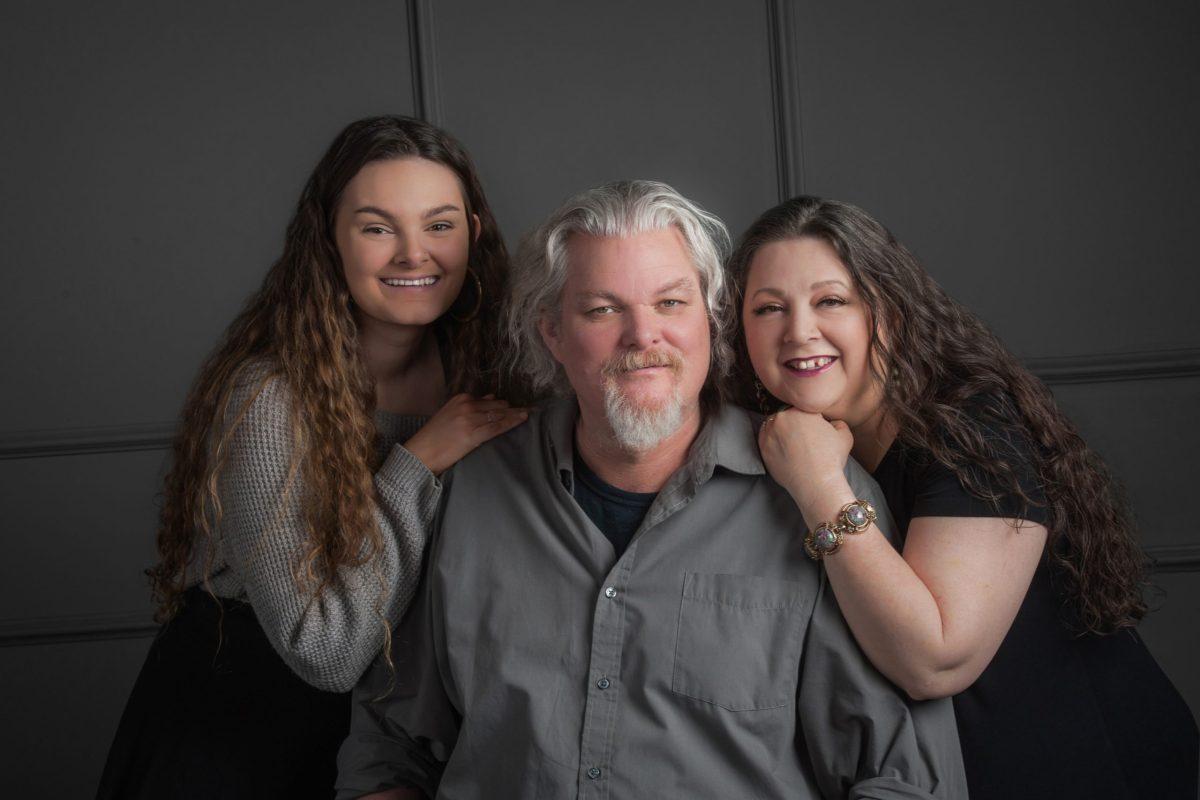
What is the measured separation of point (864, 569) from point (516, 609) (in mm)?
584

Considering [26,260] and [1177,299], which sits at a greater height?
[26,260]

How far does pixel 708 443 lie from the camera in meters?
1.87

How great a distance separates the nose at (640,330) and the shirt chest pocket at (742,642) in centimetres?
41

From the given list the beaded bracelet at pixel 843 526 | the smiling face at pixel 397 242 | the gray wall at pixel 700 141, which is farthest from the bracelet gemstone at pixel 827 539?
the gray wall at pixel 700 141

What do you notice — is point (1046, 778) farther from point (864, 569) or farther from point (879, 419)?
point (879, 419)

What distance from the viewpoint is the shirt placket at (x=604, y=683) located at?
5.60 ft

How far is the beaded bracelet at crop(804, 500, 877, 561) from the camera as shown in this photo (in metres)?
1.67

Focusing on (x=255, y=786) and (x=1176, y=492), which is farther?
(x=1176, y=492)

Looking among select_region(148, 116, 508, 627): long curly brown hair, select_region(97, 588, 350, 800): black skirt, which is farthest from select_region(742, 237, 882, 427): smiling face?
select_region(97, 588, 350, 800): black skirt

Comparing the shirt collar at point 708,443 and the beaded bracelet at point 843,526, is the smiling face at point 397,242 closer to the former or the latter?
the shirt collar at point 708,443

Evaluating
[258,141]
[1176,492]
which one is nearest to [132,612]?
[258,141]

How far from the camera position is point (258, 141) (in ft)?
10.7

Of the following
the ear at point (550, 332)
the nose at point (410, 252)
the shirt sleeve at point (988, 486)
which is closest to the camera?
the shirt sleeve at point (988, 486)

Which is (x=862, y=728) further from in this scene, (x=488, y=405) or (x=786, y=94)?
(x=786, y=94)
